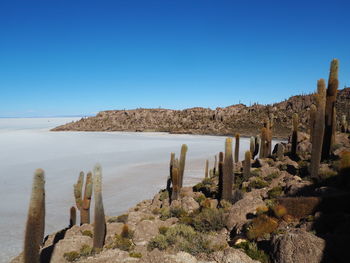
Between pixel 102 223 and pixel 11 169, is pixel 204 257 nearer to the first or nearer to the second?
pixel 102 223

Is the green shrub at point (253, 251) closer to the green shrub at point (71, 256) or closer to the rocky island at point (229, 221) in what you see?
the rocky island at point (229, 221)

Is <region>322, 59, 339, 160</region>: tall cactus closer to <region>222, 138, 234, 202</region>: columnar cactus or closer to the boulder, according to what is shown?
<region>222, 138, 234, 202</region>: columnar cactus

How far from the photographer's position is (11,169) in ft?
77.0

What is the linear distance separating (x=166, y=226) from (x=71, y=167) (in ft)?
57.3

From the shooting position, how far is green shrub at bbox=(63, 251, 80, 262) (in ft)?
25.0

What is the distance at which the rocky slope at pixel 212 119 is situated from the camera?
209 feet

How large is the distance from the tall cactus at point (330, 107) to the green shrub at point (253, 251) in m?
10.2

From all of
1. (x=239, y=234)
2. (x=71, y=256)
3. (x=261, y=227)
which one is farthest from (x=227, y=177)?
(x=71, y=256)

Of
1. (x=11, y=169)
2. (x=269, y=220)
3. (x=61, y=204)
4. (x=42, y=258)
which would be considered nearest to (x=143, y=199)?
(x=61, y=204)

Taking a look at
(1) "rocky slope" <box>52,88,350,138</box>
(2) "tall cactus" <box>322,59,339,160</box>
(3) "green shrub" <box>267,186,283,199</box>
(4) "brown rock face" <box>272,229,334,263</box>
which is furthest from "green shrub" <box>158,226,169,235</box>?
(1) "rocky slope" <box>52,88,350,138</box>

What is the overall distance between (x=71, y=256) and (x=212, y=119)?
72.3 meters

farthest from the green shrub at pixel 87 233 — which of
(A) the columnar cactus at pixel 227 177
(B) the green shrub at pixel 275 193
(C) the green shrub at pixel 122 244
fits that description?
(B) the green shrub at pixel 275 193

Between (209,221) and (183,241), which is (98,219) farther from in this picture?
(209,221)

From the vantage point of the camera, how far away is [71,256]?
25.2 ft
